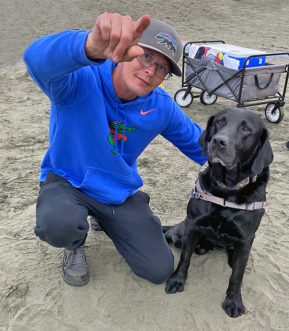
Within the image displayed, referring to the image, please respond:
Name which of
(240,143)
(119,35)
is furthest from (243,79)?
(119,35)

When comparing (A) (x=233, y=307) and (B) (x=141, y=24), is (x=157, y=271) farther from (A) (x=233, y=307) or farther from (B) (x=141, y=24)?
(B) (x=141, y=24)

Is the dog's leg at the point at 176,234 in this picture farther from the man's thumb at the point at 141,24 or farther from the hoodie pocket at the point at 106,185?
the man's thumb at the point at 141,24

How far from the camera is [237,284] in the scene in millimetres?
2311

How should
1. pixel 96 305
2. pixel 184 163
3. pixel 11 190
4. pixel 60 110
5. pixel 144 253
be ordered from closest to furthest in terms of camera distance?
pixel 60 110 → pixel 96 305 → pixel 144 253 → pixel 11 190 → pixel 184 163

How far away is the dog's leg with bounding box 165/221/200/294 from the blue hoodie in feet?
1.64

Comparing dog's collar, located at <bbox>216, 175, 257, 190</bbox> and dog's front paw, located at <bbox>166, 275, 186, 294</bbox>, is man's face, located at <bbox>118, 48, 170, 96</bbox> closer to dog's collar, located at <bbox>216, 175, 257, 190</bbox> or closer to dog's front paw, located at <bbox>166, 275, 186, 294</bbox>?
dog's collar, located at <bbox>216, 175, 257, 190</bbox>

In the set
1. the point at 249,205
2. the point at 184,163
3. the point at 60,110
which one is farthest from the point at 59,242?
the point at 184,163

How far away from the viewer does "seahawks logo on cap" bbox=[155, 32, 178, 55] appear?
1948 millimetres

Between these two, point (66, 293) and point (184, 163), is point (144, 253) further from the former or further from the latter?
point (184, 163)

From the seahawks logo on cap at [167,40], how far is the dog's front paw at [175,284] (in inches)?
57.7

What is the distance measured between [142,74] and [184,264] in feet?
4.22

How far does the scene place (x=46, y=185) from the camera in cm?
236

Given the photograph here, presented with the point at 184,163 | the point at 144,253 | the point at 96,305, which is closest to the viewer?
the point at 96,305

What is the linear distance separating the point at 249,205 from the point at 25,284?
153cm
